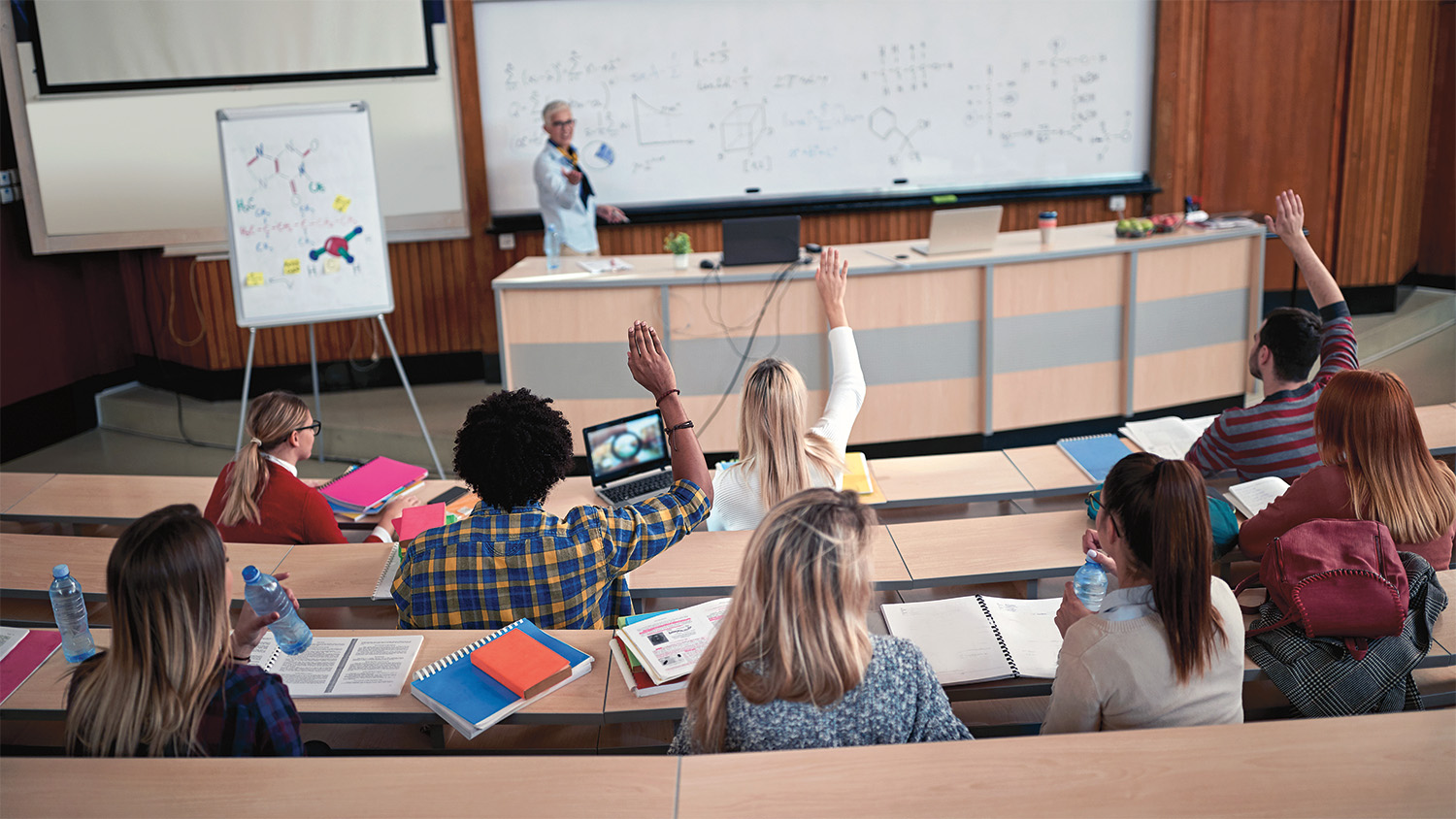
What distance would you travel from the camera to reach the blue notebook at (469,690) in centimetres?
196

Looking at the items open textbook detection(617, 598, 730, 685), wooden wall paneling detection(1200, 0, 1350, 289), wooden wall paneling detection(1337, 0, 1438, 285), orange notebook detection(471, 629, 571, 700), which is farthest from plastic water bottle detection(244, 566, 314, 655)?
wooden wall paneling detection(1337, 0, 1438, 285)

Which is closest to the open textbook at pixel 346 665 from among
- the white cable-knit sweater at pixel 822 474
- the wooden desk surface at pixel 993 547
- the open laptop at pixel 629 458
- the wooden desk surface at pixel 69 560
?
the wooden desk surface at pixel 69 560

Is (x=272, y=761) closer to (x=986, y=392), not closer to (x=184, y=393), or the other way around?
(x=986, y=392)

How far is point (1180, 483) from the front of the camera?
1771 mm

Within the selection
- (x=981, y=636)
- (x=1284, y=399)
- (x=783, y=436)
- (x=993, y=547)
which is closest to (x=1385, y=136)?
(x=1284, y=399)

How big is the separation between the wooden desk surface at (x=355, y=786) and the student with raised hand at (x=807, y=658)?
15 centimetres

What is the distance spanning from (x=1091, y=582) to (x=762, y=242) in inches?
118

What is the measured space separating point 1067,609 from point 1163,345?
12.1 ft

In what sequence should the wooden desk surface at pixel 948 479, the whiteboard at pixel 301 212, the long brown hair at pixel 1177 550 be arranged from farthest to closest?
the whiteboard at pixel 301 212, the wooden desk surface at pixel 948 479, the long brown hair at pixel 1177 550

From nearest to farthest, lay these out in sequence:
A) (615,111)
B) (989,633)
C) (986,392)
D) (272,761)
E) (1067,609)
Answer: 1. (272,761)
2. (1067,609)
3. (989,633)
4. (986,392)
5. (615,111)

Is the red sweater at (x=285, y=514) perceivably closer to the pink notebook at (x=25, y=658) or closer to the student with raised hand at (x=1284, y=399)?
the pink notebook at (x=25, y=658)

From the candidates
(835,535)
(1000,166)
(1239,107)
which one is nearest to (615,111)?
(1000,166)

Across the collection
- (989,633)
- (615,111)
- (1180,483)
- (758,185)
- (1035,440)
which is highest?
(615,111)

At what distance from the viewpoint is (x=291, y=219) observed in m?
4.80
